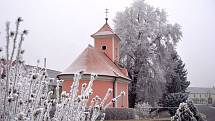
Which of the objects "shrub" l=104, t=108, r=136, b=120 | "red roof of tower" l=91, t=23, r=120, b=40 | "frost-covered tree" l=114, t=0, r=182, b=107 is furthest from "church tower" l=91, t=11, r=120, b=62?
"shrub" l=104, t=108, r=136, b=120

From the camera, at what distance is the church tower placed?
1043 inches

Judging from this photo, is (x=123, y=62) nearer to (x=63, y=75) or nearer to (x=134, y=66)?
(x=134, y=66)

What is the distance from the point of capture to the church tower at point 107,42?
26.5m

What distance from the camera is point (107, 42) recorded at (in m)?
26.8

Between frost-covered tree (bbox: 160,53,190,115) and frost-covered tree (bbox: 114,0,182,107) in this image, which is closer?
frost-covered tree (bbox: 114,0,182,107)

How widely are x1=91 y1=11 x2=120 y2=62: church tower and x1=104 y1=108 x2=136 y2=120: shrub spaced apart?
740cm

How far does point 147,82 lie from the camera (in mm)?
Answer: 28469

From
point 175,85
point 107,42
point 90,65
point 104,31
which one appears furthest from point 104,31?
point 175,85

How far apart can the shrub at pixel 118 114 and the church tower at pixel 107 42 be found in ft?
24.3

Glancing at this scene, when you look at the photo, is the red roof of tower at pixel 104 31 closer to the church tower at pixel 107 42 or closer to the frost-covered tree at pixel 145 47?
the church tower at pixel 107 42

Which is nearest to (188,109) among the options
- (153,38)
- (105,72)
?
(105,72)

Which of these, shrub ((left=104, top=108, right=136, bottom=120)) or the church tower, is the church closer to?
shrub ((left=104, top=108, right=136, bottom=120))

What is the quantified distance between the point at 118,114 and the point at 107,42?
30.4 ft

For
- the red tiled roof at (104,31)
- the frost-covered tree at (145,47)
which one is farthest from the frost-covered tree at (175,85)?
the red tiled roof at (104,31)
